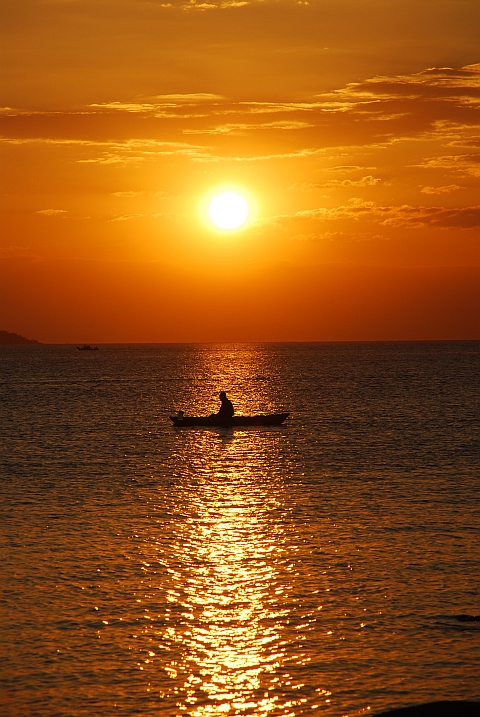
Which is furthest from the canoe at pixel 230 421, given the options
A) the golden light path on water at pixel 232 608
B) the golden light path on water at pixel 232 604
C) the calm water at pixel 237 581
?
the golden light path on water at pixel 232 608

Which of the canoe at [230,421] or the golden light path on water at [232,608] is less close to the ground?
the canoe at [230,421]

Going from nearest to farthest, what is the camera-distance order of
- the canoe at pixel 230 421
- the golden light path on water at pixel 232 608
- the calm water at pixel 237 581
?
the golden light path on water at pixel 232 608 < the calm water at pixel 237 581 < the canoe at pixel 230 421

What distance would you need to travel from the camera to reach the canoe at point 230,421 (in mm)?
73688

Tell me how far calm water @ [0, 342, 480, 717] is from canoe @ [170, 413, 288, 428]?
1285 centimetres

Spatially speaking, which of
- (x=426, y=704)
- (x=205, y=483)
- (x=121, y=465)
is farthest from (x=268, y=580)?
(x=121, y=465)

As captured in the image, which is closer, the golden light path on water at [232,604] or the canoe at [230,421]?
the golden light path on water at [232,604]

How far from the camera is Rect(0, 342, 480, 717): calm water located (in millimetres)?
19062

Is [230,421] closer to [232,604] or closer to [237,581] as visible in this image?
[237,581]

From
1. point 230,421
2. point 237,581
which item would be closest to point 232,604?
point 237,581

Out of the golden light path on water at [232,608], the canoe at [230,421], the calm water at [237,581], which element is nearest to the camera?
the golden light path on water at [232,608]

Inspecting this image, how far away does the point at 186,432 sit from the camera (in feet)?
249

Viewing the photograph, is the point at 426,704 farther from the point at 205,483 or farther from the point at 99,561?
the point at 205,483

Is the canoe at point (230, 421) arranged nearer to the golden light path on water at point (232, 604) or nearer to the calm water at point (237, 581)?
the calm water at point (237, 581)

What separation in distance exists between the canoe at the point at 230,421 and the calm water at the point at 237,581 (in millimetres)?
12848
